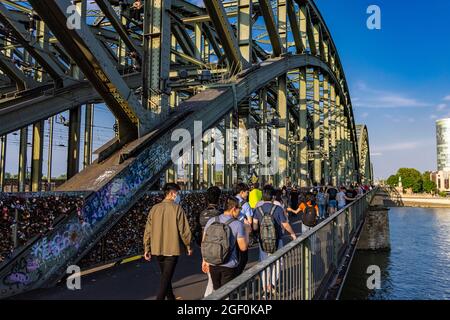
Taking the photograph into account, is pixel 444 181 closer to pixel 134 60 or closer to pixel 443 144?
pixel 443 144

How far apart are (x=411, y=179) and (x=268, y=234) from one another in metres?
142

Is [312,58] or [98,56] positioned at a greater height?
[312,58]

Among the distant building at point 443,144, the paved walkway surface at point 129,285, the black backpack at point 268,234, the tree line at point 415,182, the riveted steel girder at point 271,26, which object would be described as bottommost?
the paved walkway surface at point 129,285

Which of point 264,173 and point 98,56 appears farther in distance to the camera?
point 264,173

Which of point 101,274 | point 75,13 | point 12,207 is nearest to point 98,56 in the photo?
point 75,13

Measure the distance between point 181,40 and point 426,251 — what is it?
2252cm

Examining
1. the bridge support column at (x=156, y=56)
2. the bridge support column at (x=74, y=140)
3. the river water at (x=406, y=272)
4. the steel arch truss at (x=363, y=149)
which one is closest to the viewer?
the bridge support column at (x=156, y=56)

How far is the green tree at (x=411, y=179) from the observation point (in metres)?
130

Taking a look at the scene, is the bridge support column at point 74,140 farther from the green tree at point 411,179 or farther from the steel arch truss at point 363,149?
the green tree at point 411,179

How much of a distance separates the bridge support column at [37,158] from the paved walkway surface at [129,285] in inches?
421

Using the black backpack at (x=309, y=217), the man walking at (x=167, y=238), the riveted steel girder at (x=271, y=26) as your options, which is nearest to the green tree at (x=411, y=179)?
the riveted steel girder at (x=271, y=26)

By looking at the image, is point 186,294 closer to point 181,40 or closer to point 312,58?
point 181,40

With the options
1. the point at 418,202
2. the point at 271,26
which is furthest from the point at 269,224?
the point at 418,202

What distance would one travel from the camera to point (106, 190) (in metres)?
7.37
